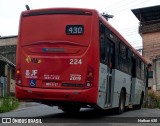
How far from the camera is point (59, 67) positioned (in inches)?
481

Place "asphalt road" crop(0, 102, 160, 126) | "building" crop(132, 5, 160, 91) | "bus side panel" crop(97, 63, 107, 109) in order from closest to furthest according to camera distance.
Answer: "asphalt road" crop(0, 102, 160, 126)
"bus side panel" crop(97, 63, 107, 109)
"building" crop(132, 5, 160, 91)

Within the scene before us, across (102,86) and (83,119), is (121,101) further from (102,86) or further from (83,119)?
(102,86)

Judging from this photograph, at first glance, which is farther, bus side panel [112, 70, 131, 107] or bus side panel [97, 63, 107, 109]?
bus side panel [112, 70, 131, 107]

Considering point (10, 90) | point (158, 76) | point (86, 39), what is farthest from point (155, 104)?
point (10, 90)

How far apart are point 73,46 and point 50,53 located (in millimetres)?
741

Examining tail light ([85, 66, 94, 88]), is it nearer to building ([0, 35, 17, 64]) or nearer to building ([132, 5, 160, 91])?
building ([132, 5, 160, 91])

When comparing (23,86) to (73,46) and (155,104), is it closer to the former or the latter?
(73,46)

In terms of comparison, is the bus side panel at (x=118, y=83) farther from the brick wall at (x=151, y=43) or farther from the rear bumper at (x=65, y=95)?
the brick wall at (x=151, y=43)

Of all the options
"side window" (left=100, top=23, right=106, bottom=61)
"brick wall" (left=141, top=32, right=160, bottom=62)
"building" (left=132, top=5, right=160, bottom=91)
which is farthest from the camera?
"brick wall" (left=141, top=32, right=160, bottom=62)

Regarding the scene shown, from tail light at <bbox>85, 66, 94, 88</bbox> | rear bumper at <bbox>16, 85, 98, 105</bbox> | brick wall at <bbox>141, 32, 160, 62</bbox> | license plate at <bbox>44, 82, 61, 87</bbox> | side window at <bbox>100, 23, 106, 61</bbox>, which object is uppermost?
brick wall at <bbox>141, 32, 160, 62</bbox>

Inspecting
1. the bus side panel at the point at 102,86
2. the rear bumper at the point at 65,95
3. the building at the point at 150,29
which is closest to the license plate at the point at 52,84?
the rear bumper at the point at 65,95

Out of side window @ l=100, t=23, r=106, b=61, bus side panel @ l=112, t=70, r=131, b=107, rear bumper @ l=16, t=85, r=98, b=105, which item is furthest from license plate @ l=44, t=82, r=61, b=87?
bus side panel @ l=112, t=70, r=131, b=107

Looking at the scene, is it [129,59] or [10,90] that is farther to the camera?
[10,90]

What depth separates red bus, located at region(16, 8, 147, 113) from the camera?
12.0 m
